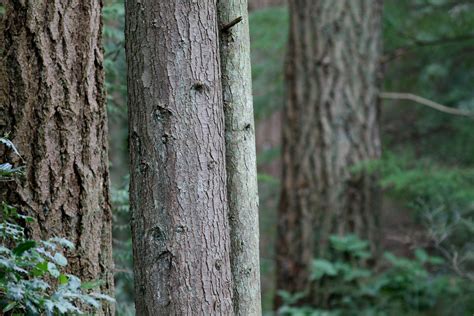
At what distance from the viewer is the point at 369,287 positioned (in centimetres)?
731

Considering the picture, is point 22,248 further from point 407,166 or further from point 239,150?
point 407,166

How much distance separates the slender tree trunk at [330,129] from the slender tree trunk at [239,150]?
13.7ft

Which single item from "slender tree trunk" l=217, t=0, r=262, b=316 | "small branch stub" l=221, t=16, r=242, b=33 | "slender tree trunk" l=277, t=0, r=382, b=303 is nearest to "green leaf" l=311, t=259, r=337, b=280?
"slender tree trunk" l=277, t=0, r=382, b=303

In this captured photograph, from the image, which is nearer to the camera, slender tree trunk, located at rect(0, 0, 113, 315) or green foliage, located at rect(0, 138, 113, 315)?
green foliage, located at rect(0, 138, 113, 315)

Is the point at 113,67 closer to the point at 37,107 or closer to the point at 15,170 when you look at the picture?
the point at 37,107

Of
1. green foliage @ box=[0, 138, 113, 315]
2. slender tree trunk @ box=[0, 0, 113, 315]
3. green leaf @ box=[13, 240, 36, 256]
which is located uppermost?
slender tree trunk @ box=[0, 0, 113, 315]

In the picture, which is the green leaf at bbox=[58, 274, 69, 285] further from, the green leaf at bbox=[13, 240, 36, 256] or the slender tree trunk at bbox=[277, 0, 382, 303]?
the slender tree trunk at bbox=[277, 0, 382, 303]

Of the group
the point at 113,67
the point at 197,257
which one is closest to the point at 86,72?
the point at 197,257

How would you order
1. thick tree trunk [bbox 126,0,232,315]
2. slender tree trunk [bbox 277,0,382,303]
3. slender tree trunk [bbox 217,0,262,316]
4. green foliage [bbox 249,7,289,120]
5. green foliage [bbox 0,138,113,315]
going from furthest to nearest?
1. green foliage [bbox 249,7,289,120]
2. slender tree trunk [bbox 277,0,382,303]
3. slender tree trunk [bbox 217,0,262,316]
4. thick tree trunk [bbox 126,0,232,315]
5. green foliage [bbox 0,138,113,315]

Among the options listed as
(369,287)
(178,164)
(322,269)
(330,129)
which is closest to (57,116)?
(178,164)

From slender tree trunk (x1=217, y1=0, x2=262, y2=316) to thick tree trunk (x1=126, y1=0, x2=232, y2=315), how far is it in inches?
8.7

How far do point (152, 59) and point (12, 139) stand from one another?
716mm

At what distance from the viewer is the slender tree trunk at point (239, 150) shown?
11.1 feet

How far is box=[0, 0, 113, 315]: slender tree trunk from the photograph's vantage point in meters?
3.10
